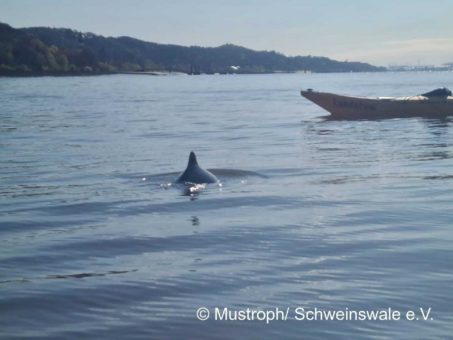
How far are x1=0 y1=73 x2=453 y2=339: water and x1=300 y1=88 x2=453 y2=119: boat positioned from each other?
1192 cm

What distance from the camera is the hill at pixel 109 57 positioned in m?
136

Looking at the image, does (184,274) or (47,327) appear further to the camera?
(184,274)

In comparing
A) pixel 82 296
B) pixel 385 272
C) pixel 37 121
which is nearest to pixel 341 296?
pixel 385 272

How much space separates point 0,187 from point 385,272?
841 centimetres

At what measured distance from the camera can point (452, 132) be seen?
24.5 meters

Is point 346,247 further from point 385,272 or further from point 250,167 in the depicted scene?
point 250,167
